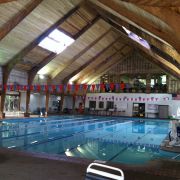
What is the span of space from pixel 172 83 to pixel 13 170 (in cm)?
2195

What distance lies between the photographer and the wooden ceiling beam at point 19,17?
37.6 ft

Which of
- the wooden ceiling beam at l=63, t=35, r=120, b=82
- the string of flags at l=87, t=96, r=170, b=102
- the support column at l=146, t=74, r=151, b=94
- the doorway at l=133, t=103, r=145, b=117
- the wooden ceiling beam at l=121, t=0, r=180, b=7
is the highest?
the wooden ceiling beam at l=63, t=35, r=120, b=82

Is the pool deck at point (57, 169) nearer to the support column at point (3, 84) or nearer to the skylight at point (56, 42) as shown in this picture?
the support column at point (3, 84)

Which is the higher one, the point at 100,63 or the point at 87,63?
the point at 100,63

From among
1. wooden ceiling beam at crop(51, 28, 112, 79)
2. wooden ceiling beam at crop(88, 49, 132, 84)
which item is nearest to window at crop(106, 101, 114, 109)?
wooden ceiling beam at crop(88, 49, 132, 84)

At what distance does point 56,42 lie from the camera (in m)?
16.7

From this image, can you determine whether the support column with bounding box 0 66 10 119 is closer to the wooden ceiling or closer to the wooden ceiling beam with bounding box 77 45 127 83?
the wooden ceiling

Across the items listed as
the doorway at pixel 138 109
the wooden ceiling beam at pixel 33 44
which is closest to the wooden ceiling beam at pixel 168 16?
the wooden ceiling beam at pixel 33 44

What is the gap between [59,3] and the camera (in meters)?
12.7

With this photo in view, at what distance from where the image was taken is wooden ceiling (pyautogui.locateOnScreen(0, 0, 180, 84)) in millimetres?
3318

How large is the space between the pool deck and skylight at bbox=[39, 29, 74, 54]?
38.6ft

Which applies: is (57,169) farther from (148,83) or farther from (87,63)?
(148,83)

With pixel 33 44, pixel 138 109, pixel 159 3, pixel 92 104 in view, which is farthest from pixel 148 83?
pixel 159 3

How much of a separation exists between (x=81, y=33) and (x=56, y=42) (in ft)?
6.38
